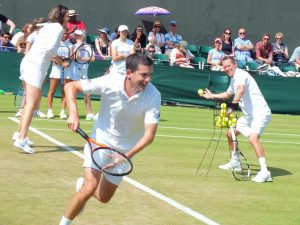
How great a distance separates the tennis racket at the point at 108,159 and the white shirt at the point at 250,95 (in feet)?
15.6

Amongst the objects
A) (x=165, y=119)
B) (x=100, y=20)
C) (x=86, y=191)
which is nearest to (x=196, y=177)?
(x=86, y=191)

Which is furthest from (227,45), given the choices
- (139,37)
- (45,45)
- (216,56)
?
(45,45)

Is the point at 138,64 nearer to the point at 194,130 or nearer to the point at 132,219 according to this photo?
the point at 132,219

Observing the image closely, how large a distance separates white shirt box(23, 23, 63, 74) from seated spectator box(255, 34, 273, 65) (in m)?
14.3

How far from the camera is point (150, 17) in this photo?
1075 inches

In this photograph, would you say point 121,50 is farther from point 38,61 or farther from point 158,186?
point 158,186

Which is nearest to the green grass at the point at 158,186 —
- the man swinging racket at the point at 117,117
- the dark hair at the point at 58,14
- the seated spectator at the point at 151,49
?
the man swinging racket at the point at 117,117

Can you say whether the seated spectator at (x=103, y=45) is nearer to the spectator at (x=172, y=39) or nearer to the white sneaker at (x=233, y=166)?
the spectator at (x=172, y=39)

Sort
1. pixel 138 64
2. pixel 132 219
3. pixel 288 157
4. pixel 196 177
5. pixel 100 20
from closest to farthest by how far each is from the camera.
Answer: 1. pixel 138 64
2. pixel 132 219
3. pixel 196 177
4. pixel 288 157
5. pixel 100 20

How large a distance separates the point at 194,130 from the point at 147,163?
523cm

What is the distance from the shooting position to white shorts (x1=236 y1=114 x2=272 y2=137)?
38.1 feet

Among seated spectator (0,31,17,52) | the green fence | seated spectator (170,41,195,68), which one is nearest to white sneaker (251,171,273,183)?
the green fence

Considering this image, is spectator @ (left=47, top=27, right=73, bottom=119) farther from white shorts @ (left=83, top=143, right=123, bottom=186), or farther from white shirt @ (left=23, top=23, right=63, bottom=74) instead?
white shorts @ (left=83, top=143, right=123, bottom=186)

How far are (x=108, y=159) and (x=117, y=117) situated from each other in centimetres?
46
